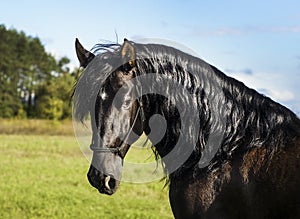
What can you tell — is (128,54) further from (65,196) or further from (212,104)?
(65,196)

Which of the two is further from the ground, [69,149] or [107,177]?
[107,177]

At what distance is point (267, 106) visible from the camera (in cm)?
327

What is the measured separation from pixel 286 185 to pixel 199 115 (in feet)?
2.04

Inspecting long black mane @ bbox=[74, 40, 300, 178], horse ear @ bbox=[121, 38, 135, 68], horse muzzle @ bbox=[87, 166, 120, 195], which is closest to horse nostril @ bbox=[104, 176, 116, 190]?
horse muzzle @ bbox=[87, 166, 120, 195]

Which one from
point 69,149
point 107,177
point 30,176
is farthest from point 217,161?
point 69,149

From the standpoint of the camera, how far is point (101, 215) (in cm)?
841

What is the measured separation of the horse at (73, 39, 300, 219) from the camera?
9.99ft

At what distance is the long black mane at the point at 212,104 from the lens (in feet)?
10.4

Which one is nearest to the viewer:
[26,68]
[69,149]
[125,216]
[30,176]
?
[125,216]

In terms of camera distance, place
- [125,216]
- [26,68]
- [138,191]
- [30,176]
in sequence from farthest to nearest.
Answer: [26,68] < [30,176] < [138,191] < [125,216]

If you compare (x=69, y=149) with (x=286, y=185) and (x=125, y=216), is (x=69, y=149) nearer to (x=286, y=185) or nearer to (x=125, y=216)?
(x=125, y=216)

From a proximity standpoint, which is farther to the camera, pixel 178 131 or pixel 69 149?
pixel 69 149

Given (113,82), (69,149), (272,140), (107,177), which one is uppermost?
(113,82)

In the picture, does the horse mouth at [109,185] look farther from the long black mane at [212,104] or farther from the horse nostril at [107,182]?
the long black mane at [212,104]
